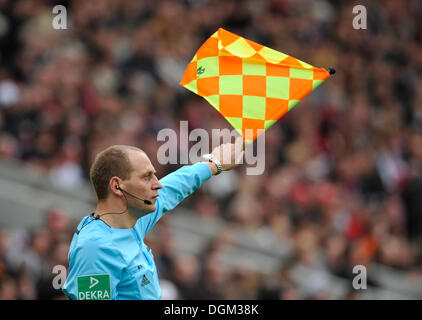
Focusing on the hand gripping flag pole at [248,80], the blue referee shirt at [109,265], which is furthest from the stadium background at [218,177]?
the blue referee shirt at [109,265]

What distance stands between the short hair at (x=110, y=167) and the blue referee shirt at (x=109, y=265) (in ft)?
0.68

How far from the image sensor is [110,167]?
433 cm

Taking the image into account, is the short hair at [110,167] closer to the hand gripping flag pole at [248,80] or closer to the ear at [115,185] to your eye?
the ear at [115,185]

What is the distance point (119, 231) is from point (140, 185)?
0.96 feet

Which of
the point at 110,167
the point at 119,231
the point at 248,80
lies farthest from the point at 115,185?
the point at 248,80

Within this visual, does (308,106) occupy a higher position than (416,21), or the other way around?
(416,21)

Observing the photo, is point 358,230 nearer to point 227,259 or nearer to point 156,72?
point 227,259

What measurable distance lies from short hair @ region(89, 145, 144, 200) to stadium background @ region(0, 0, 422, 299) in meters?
3.65

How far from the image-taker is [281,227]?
11547 millimetres

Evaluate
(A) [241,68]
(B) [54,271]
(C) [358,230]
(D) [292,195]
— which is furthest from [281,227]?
(A) [241,68]

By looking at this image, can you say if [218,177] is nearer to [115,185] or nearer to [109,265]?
[115,185]

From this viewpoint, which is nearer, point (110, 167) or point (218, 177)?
point (110, 167)

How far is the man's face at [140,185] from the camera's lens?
4.33 metres
